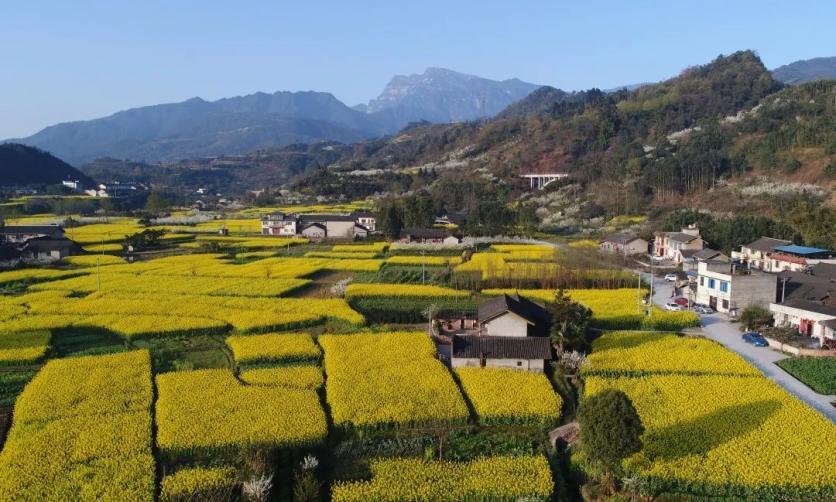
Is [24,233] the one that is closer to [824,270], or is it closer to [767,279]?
[767,279]

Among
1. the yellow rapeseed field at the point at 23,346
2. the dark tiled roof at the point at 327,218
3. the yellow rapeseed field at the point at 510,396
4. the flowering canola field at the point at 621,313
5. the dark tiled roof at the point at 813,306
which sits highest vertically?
the dark tiled roof at the point at 327,218

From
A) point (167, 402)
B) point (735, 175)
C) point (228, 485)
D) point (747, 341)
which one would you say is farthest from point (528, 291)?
point (735, 175)

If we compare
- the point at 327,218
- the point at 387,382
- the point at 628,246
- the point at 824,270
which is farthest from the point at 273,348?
the point at 327,218

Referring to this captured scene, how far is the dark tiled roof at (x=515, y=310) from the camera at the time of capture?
80.2 feet

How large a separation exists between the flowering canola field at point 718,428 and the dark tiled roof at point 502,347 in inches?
70.4

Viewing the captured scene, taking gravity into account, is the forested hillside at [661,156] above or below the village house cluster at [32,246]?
above

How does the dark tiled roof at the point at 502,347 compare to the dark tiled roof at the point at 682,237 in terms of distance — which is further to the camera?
the dark tiled roof at the point at 682,237

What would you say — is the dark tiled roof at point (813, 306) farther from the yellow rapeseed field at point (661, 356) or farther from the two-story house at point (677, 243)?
the two-story house at point (677, 243)

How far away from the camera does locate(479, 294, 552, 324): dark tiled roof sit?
24.4 m

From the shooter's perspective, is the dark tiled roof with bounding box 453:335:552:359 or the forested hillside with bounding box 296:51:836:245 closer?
the dark tiled roof with bounding box 453:335:552:359

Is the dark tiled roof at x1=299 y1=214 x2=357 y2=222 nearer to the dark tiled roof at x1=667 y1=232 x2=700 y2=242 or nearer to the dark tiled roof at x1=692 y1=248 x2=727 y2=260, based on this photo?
the dark tiled roof at x1=667 y1=232 x2=700 y2=242

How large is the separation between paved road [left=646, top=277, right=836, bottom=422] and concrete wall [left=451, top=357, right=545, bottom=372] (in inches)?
A: 308

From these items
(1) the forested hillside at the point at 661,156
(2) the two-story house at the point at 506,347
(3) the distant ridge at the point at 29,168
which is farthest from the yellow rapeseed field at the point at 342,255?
(3) the distant ridge at the point at 29,168

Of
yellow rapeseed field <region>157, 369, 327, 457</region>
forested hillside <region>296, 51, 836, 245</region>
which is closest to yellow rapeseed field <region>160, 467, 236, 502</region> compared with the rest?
yellow rapeseed field <region>157, 369, 327, 457</region>
